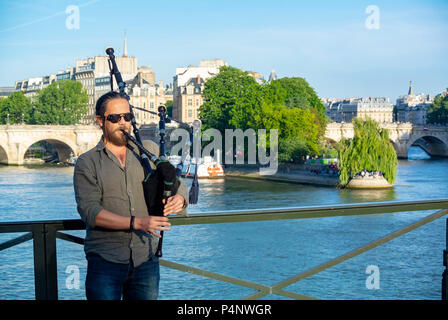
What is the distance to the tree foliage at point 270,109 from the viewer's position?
33.1 metres

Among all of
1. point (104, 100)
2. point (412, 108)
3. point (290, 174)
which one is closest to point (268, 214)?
point (104, 100)

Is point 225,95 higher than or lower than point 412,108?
higher

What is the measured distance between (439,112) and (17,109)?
37958mm

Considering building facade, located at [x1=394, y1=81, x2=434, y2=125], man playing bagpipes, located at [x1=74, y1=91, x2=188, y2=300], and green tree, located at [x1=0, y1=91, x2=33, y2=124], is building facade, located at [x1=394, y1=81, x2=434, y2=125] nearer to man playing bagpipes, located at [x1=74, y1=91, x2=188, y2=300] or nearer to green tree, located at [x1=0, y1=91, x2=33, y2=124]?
green tree, located at [x1=0, y1=91, x2=33, y2=124]

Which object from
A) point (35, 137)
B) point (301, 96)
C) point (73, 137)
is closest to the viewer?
point (301, 96)

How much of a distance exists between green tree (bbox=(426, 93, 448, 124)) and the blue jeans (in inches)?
2519

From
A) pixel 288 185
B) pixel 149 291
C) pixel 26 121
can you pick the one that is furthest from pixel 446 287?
pixel 26 121

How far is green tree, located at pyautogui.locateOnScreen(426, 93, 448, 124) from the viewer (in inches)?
2501

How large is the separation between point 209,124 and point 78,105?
25912 millimetres

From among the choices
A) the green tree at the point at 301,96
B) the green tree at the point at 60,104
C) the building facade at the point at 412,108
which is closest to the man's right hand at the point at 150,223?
the green tree at the point at 301,96

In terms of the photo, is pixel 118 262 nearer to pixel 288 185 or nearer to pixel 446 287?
pixel 446 287

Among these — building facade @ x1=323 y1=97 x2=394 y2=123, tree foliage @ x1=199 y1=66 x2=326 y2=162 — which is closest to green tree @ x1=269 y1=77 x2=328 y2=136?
tree foliage @ x1=199 y1=66 x2=326 y2=162

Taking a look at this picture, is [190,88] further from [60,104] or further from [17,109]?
[17,109]

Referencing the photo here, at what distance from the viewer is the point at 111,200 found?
206 cm
